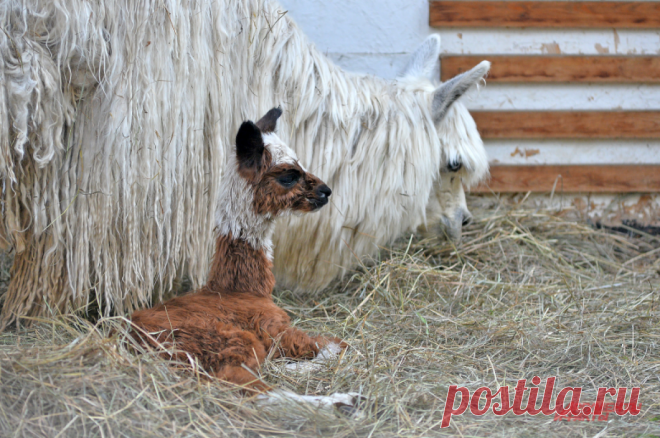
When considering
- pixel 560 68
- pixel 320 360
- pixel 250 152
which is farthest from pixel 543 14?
pixel 320 360

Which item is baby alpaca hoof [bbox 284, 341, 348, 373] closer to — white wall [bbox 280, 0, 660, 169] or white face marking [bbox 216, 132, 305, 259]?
white face marking [bbox 216, 132, 305, 259]

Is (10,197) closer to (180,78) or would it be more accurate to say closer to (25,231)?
(25,231)

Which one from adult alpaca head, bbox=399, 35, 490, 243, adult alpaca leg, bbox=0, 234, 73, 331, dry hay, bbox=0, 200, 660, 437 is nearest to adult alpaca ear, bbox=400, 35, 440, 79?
adult alpaca head, bbox=399, 35, 490, 243

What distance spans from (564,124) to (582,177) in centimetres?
42

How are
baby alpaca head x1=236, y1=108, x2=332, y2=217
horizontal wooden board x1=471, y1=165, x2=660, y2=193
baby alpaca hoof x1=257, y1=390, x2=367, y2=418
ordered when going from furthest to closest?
horizontal wooden board x1=471, y1=165, x2=660, y2=193 → baby alpaca head x1=236, y1=108, x2=332, y2=217 → baby alpaca hoof x1=257, y1=390, x2=367, y2=418

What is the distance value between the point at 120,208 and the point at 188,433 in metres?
1.10

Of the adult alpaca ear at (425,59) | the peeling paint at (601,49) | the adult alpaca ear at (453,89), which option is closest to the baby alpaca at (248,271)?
the adult alpaca ear at (453,89)

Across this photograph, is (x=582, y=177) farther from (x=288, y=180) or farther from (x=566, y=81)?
(x=288, y=180)

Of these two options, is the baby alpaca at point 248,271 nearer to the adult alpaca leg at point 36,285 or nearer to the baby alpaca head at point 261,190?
the baby alpaca head at point 261,190

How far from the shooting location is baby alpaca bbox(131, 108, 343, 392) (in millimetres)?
2172

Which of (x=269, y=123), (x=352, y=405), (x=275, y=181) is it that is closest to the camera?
(x=352, y=405)

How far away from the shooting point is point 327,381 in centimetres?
223

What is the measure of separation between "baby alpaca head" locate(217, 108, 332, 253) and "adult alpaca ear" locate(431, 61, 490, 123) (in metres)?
1.29

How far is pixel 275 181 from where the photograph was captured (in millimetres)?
2467
